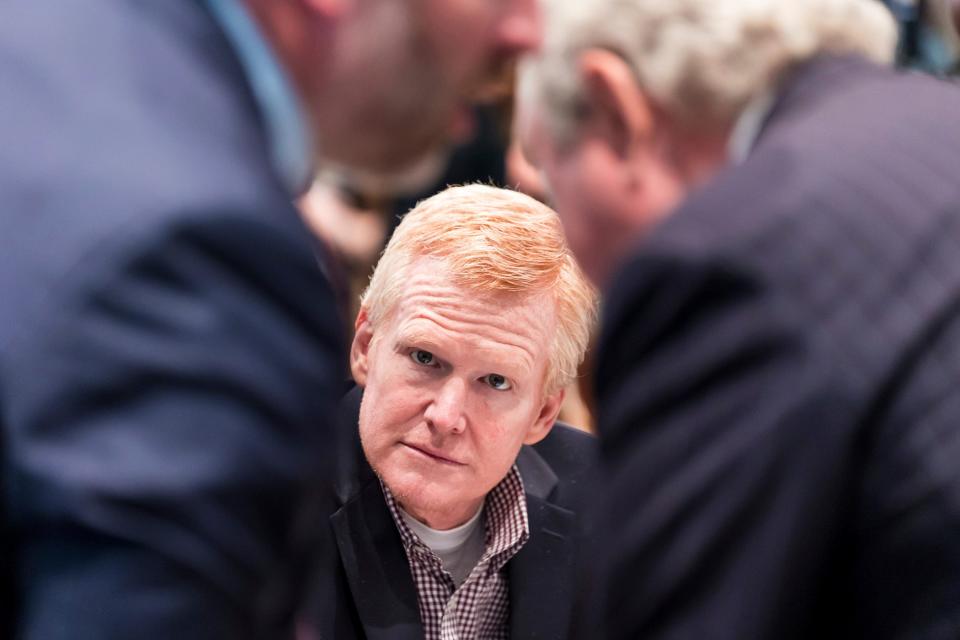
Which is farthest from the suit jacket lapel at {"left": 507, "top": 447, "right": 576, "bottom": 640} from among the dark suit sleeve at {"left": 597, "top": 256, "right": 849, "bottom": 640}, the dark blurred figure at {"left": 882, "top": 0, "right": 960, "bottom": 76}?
the dark blurred figure at {"left": 882, "top": 0, "right": 960, "bottom": 76}

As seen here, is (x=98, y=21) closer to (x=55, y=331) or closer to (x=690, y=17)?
(x=55, y=331)

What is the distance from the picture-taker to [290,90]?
1.24 m

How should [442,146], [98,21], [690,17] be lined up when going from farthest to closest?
[690,17], [442,146], [98,21]

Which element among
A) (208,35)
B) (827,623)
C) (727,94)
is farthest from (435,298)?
(208,35)

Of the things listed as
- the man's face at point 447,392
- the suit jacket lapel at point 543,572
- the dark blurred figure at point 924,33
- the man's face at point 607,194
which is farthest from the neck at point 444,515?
the dark blurred figure at point 924,33

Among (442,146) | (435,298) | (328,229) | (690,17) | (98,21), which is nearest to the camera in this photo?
(98,21)

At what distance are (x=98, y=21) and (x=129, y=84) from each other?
0.08 metres

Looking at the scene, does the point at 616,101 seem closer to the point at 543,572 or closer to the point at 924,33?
the point at 543,572

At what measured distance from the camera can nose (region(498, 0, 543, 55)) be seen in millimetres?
1363

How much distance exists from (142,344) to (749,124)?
89 centimetres

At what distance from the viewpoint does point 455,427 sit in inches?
92.5

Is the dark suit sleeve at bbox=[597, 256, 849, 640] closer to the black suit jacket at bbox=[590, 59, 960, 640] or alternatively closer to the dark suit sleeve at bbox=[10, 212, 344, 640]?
the black suit jacket at bbox=[590, 59, 960, 640]

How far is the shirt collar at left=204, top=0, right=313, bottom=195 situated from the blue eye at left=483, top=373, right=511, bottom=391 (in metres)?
1.18

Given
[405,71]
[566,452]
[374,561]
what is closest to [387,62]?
[405,71]
